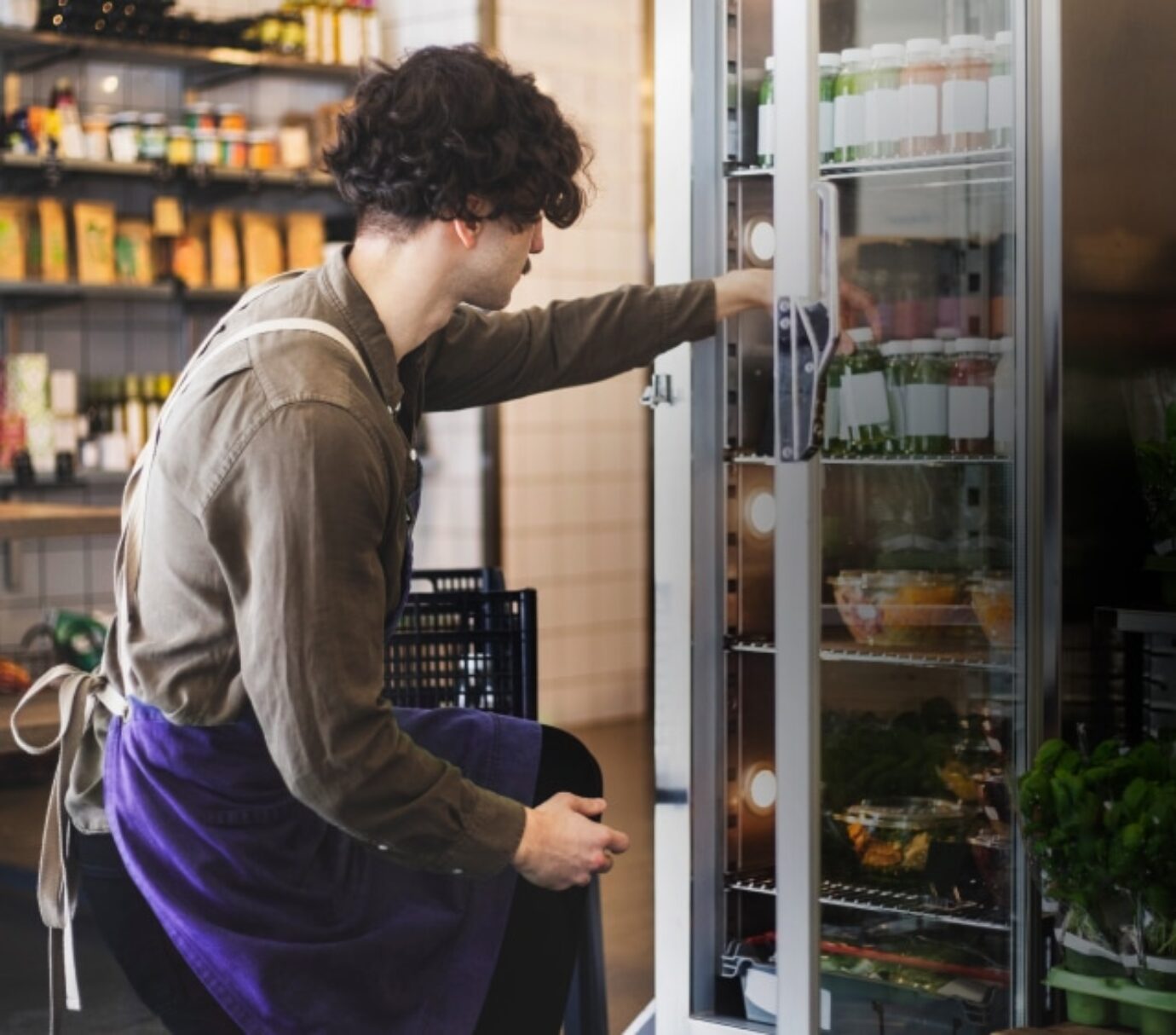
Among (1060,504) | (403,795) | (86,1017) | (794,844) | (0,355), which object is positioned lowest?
(86,1017)

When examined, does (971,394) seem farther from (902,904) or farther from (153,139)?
(153,139)

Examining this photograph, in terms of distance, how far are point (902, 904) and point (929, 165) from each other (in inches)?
46.7

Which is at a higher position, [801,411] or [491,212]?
[491,212]

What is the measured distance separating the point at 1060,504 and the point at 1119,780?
20.6 inches

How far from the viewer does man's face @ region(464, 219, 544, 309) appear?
7.54 feet

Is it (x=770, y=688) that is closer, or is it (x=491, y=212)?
(x=491, y=212)

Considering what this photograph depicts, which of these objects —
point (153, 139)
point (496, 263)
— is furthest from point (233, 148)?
point (496, 263)

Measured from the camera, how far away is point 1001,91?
9.73 feet

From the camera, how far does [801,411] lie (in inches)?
97.7

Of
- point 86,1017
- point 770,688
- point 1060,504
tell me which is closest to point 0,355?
point 86,1017

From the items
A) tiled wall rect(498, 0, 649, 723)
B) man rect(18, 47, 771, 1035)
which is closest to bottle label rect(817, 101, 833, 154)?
man rect(18, 47, 771, 1035)

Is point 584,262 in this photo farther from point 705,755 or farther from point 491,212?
point 491,212

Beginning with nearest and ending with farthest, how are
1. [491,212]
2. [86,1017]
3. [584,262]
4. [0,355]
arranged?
[491,212], [86,1017], [0,355], [584,262]

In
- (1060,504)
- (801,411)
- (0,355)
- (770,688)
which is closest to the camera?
(801,411)
